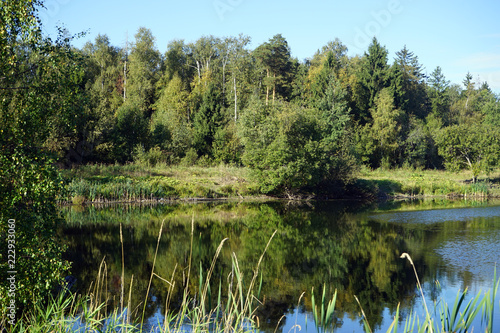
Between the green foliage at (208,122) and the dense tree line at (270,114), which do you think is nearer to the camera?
the dense tree line at (270,114)

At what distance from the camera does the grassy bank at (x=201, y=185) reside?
27219 mm

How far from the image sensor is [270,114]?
104 feet

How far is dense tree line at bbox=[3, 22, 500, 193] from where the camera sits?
101 ft

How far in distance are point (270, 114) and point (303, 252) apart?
16990mm

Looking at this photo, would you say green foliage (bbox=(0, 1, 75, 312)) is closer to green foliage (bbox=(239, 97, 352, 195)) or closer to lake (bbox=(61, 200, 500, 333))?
lake (bbox=(61, 200, 500, 333))

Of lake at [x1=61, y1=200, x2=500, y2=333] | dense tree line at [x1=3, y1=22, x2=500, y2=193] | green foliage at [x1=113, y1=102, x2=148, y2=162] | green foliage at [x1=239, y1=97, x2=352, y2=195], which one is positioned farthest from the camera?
green foliage at [x1=113, y1=102, x2=148, y2=162]

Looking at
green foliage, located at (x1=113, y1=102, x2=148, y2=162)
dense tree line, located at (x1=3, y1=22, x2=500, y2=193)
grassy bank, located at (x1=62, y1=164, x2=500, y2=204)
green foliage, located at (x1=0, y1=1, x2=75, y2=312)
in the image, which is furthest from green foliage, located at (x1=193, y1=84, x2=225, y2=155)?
green foliage, located at (x1=0, y1=1, x2=75, y2=312)

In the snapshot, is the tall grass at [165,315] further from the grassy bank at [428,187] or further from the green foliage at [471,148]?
the green foliage at [471,148]

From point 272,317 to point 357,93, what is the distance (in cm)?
4427

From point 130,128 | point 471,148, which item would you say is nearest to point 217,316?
point 130,128

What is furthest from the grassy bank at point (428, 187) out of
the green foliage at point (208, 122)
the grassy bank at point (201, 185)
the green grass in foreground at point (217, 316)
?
the green grass in foreground at point (217, 316)

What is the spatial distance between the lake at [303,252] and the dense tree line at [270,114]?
17.6ft

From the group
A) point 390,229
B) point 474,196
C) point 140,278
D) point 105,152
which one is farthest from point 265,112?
point 140,278

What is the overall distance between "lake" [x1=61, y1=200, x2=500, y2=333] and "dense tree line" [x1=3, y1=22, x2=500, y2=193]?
537 centimetres
